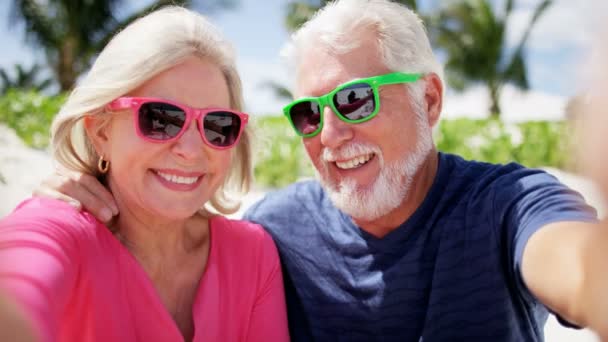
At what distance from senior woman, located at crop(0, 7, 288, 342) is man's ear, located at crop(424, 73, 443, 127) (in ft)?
3.07

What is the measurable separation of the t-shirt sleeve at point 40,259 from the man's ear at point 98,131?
0.33 m

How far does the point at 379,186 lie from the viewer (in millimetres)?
2523

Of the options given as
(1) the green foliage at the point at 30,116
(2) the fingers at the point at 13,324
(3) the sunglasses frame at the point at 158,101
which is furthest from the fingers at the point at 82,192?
(1) the green foliage at the point at 30,116

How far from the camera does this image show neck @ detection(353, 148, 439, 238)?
2.57 metres

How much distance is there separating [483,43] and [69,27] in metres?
17.7

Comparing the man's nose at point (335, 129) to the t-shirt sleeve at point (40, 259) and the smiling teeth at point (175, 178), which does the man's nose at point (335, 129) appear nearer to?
the smiling teeth at point (175, 178)

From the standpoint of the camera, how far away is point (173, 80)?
7.11 feet

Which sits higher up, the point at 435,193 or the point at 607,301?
the point at 607,301

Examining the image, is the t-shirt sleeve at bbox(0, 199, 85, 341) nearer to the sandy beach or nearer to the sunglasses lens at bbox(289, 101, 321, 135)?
the sunglasses lens at bbox(289, 101, 321, 135)

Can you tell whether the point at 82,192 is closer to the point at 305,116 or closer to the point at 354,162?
the point at 305,116

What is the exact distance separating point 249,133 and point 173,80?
591 millimetres

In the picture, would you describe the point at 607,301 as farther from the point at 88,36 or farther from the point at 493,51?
the point at 493,51

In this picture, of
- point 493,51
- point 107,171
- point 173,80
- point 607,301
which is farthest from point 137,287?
point 493,51

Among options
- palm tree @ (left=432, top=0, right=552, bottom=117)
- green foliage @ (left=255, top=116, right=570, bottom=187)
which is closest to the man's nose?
green foliage @ (left=255, top=116, right=570, bottom=187)
